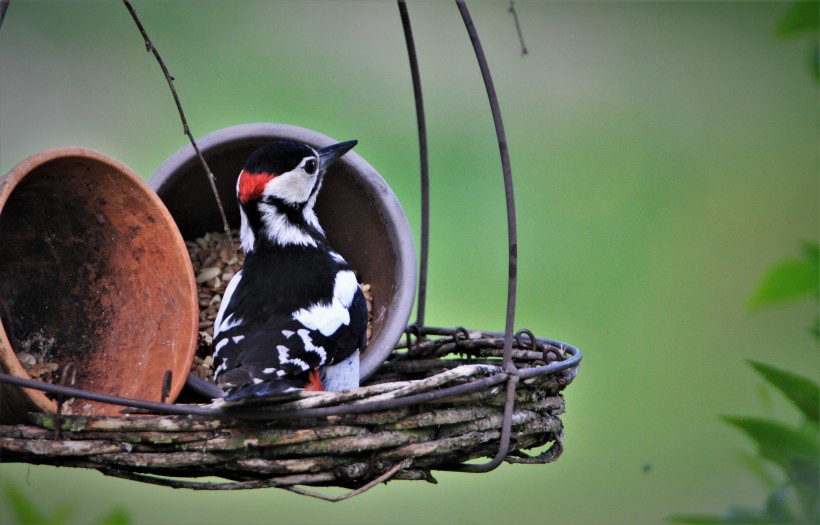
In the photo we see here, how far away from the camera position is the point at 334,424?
1.41m

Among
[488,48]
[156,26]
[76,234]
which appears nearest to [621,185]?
[488,48]

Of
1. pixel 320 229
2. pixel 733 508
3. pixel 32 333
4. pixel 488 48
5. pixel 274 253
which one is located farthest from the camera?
pixel 488 48

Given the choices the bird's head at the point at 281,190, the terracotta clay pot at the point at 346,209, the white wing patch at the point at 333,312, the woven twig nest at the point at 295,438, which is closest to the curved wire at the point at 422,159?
the terracotta clay pot at the point at 346,209

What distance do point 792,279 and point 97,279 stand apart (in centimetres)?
179

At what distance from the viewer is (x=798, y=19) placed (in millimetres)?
414

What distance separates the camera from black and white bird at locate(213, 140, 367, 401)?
5.45 ft

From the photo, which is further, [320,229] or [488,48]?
[488,48]

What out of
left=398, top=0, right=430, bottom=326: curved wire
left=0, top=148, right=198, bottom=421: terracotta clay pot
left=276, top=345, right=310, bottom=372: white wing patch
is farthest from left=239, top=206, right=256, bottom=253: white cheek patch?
left=276, top=345, right=310, bottom=372: white wing patch

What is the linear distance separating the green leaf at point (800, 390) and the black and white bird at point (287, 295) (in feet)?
3.26

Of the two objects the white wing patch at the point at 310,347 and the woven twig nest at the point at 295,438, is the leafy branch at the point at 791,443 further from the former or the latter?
the white wing patch at the point at 310,347

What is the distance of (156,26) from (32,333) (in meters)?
3.62

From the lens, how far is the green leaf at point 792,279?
40 centimetres

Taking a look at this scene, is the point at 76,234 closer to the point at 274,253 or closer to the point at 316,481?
the point at 274,253

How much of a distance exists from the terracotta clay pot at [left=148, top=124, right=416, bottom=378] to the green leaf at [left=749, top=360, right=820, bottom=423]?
66.3 inches
